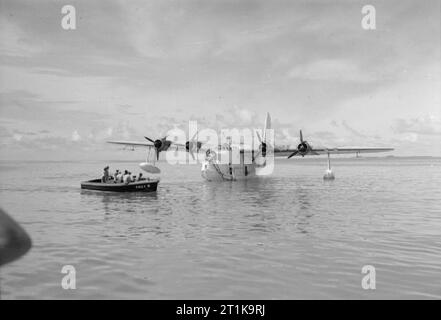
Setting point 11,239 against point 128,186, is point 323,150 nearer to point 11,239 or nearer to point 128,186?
point 128,186

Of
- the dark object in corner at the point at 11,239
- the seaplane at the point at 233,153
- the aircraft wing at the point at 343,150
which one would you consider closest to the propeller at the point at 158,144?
the seaplane at the point at 233,153

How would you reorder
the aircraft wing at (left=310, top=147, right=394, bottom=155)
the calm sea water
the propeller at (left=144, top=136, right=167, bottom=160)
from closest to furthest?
1. the calm sea water
2. the propeller at (left=144, top=136, right=167, bottom=160)
3. the aircraft wing at (left=310, top=147, right=394, bottom=155)

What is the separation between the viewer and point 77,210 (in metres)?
22.5

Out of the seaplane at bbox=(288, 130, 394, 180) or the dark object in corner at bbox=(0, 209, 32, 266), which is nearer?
the dark object in corner at bbox=(0, 209, 32, 266)

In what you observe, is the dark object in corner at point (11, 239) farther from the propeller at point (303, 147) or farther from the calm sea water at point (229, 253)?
the propeller at point (303, 147)

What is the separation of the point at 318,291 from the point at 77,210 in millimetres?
17166

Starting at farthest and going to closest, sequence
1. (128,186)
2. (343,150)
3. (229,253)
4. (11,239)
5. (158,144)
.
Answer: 1. (343,150)
2. (158,144)
3. (128,186)
4. (229,253)
5. (11,239)

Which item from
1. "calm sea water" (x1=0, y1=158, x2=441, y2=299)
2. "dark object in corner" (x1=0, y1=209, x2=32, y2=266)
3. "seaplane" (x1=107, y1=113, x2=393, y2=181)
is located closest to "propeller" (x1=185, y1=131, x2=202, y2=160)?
"seaplane" (x1=107, y1=113, x2=393, y2=181)

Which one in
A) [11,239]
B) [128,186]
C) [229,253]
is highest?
[11,239]

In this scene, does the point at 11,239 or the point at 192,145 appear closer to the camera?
the point at 11,239

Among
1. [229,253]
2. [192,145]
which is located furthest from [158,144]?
[229,253]

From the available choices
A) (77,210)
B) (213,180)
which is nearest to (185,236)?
(77,210)

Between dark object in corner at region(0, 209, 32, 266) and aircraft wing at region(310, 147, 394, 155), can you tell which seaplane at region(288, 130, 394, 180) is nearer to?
aircraft wing at region(310, 147, 394, 155)
